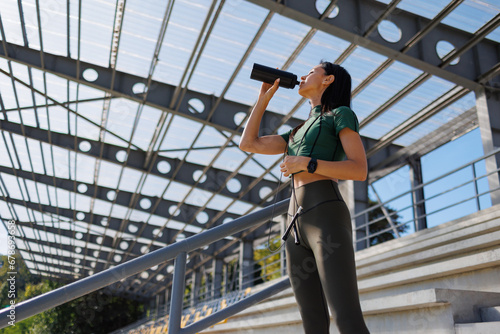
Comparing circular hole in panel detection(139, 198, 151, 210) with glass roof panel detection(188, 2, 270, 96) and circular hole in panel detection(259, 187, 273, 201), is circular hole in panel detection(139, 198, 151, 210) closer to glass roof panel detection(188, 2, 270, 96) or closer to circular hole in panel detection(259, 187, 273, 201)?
circular hole in panel detection(259, 187, 273, 201)

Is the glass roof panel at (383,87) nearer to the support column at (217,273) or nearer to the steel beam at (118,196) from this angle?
the steel beam at (118,196)

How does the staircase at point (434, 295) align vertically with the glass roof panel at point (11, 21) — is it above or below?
below

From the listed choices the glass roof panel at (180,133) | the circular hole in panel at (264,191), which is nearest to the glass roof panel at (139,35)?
the glass roof panel at (180,133)

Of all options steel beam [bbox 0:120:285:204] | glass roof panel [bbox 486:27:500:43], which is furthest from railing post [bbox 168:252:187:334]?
steel beam [bbox 0:120:285:204]

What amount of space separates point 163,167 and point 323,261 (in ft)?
40.7

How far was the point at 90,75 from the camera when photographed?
393 inches

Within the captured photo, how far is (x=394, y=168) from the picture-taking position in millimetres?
10820

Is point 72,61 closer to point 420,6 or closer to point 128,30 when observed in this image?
point 128,30

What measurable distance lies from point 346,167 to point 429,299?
729 millimetres

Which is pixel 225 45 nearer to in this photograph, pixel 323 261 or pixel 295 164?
pixel 295 164

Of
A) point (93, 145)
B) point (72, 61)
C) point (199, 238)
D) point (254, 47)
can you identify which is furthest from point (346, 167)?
point (93, 145)

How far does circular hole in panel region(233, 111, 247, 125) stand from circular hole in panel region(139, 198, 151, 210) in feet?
24.2

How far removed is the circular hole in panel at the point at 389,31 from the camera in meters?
6.85

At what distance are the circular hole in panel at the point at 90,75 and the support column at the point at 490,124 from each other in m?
7.28
